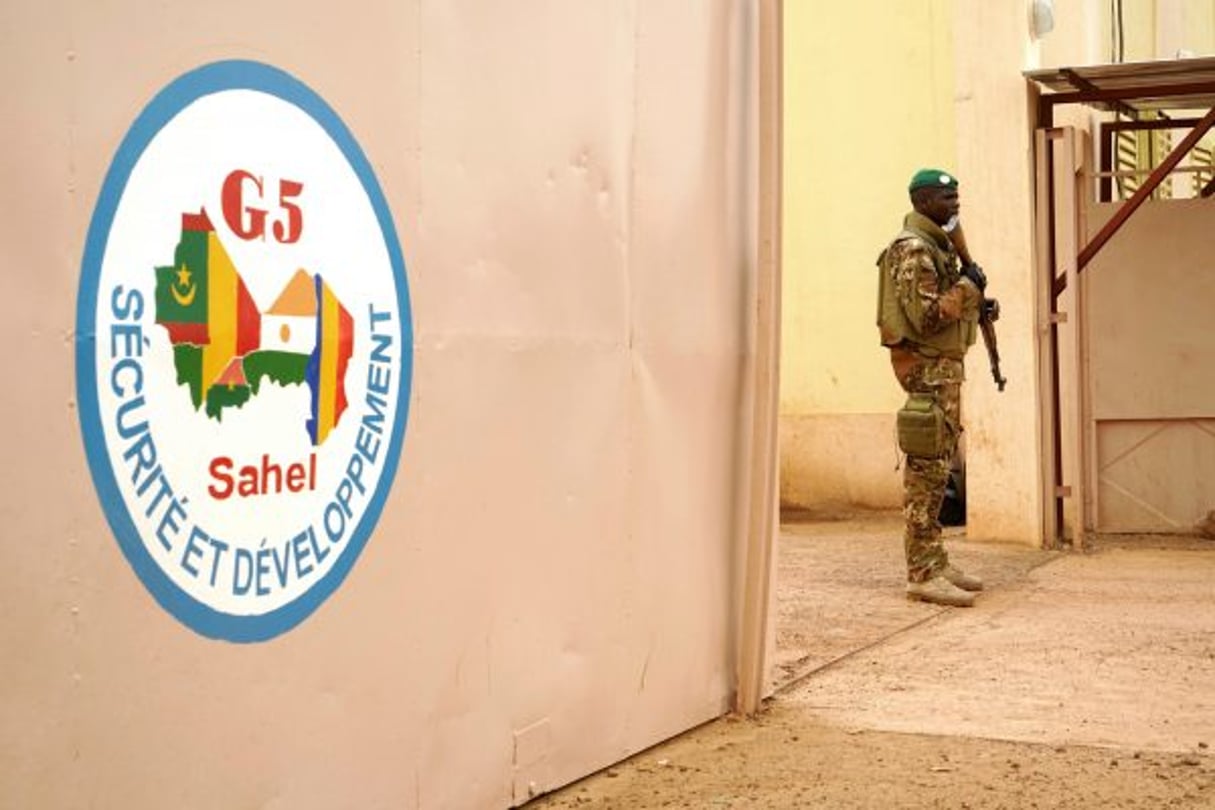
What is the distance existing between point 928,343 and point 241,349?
5.45 meters

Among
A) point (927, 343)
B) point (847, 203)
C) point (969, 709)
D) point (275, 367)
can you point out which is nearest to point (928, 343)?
point (927, 343)

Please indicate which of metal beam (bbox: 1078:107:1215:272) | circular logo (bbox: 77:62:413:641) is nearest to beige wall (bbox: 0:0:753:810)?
circular logo (bbox: 77:62:413:641)

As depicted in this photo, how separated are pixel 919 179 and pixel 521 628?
453 cm

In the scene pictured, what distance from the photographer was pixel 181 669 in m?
3.25

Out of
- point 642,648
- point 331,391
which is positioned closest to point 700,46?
point 642,648

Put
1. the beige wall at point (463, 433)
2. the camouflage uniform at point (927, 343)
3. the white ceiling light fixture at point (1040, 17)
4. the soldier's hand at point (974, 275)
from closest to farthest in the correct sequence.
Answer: the beige wall at point (463, 433)
the camouflage uniform at point (927, 343)
the soldier's hand at point (974, 275)
the white ceiling light fixture at point (1040, 17)

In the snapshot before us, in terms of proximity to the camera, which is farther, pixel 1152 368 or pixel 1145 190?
pixel 1152 368

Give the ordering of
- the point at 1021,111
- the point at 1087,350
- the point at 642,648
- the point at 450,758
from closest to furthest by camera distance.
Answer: the point at 450,758 → the point at 642,648 → the point at 1021,111 → the point at 1087,350

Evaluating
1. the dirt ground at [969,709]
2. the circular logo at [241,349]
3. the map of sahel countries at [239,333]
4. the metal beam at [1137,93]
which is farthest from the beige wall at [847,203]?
the map of sahel countries at [239,333]

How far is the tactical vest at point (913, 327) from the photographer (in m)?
8.35

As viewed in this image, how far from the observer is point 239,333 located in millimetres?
3408

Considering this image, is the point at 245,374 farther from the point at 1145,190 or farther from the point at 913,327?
the point at 1145,190

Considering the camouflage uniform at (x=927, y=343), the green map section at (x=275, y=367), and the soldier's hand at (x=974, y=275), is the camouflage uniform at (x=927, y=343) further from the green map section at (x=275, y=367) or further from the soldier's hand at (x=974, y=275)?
the green map section at (x=275, y=367)

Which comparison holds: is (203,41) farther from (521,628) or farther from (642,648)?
(642,648)
